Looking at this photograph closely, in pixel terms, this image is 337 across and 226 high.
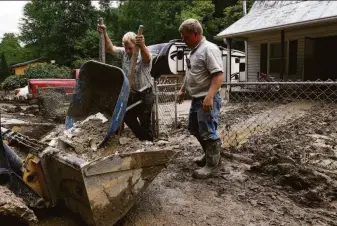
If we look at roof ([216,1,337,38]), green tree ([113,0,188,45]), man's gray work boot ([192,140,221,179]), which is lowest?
man's gray work boot ([192,140,221,179])

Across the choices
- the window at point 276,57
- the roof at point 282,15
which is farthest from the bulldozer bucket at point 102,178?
the window at point 276,57

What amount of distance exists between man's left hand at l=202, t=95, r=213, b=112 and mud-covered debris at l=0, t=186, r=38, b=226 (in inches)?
77.4

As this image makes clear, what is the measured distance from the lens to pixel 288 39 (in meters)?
13.0

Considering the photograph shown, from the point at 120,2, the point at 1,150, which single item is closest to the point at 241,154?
the point at 1,150

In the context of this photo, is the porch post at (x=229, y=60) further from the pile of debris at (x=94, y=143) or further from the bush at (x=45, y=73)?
the pile of debris at (x=94, y=143)

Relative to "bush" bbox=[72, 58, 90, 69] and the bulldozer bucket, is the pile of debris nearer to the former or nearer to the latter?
the bulldozer bucket

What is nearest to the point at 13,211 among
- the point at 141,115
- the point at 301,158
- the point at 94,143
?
the point at 94,143

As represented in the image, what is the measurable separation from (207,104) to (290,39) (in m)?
11.0

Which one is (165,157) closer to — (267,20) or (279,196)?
(279,196)

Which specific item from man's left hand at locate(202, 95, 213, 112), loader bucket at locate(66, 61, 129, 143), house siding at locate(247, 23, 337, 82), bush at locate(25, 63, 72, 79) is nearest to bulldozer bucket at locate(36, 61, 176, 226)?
loader bucket at locate(66, 61, 129, 143)

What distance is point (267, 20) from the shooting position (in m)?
12.7

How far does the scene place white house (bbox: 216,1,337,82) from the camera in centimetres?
1123

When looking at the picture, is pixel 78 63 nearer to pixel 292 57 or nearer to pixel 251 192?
pixel 292 57

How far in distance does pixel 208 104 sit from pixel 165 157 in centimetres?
92
